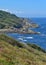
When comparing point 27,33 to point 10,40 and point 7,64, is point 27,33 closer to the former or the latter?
point 10,40

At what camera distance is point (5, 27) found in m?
188

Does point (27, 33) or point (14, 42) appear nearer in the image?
point (14, 42)

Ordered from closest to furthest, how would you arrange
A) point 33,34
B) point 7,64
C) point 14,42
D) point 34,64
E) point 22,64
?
point 7,64, point 22,64, point 34,64, point 14,42, point 33,34

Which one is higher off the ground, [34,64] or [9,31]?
[34,64]

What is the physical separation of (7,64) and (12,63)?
81 cm

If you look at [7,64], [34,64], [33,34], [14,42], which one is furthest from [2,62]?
[33,34]

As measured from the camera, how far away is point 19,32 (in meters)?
172

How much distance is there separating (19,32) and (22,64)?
155134 millimetres

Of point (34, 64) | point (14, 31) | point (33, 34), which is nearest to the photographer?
point (34, 64)

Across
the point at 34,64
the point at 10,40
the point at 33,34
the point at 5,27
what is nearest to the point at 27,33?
the point at 33,34

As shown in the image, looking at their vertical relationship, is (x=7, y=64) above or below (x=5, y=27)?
above

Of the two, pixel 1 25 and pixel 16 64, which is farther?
pixel 1 25

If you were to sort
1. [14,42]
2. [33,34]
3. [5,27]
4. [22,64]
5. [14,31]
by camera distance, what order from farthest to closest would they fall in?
[5,27] → [14,31] → [33,34] → [14,42] → [22,64]

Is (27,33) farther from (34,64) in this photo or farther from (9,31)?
(34,64)
